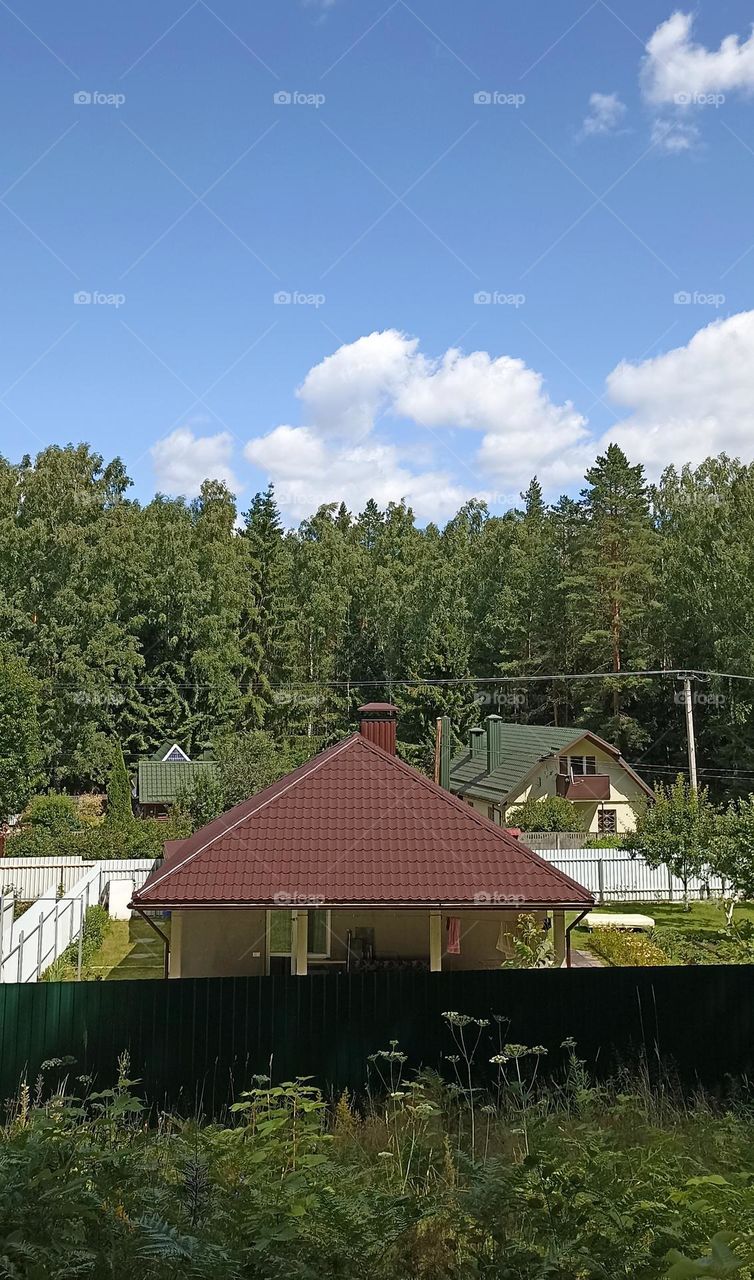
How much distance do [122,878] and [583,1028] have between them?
56.1 feet

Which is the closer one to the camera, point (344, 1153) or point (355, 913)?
point (344, 1153)

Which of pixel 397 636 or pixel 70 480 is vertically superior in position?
pixel 70 480

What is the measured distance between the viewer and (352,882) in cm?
1150

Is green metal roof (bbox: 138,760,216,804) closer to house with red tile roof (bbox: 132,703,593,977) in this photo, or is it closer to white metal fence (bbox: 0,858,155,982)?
white metal fence (bbox: 0,858,155,982)

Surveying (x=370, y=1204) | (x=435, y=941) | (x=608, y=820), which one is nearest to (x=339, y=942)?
(x=435, y=941)

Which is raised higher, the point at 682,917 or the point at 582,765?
the point at 582,765

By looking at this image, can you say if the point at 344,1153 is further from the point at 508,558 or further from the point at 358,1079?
the point at 508,558

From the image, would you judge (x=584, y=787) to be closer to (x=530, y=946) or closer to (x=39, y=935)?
(x=530, y=946)

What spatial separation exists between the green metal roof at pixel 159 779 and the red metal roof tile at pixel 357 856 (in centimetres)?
2413

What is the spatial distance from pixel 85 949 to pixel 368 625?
33552 mm

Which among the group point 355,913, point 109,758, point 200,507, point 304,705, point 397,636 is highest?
point 200,507

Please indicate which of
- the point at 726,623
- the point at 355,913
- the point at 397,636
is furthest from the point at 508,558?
the point at 355,913

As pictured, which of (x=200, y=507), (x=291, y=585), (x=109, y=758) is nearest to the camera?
(x=109, y=758)

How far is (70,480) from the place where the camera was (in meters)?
40.3
